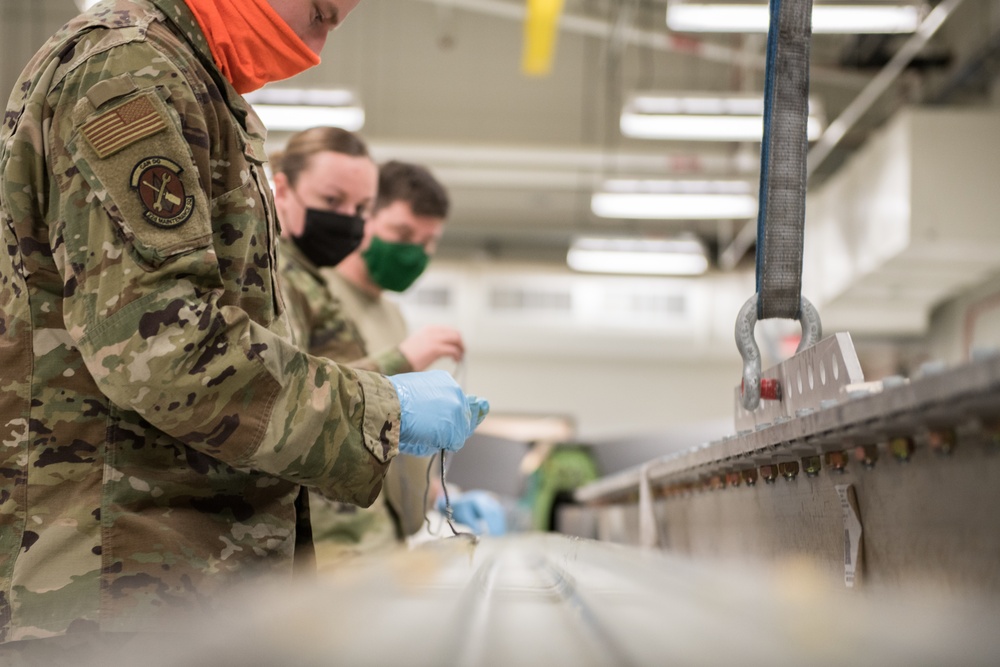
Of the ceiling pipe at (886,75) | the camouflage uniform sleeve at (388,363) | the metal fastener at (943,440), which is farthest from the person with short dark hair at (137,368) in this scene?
the ceiling pipe at (886,75)

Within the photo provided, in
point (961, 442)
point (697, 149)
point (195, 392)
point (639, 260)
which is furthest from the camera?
point (697, 149)

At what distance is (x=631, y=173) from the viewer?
369 inches

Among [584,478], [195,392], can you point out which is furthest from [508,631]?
[584,478]

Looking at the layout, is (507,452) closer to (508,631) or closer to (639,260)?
(639,260)

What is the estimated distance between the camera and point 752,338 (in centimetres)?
145

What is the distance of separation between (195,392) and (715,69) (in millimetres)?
8418

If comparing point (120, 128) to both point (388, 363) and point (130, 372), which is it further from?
point (388, 363)

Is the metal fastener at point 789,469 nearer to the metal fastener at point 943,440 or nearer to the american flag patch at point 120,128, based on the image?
the metal fastener at point 943,440

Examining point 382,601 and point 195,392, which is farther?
point 195,392

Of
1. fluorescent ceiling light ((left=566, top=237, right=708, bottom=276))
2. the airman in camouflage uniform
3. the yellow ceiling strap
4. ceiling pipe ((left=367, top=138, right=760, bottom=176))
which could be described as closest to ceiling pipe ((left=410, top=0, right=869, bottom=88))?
ceiling pipe ((left=367, top=138, right=760, bottom=176))

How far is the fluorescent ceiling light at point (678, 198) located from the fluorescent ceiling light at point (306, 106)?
186 centimetres

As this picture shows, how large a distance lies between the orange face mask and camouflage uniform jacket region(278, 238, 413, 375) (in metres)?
0.90

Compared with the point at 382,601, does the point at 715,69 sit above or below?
above

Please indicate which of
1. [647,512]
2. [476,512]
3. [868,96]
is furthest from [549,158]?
[647,512]
